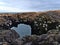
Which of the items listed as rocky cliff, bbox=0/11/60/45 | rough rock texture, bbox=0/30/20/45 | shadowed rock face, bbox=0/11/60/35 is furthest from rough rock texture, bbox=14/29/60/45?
shadowed rock face, bbox=0/11/60/35

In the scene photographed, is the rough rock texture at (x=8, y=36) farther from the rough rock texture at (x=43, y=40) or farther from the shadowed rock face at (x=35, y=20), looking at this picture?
the shadowed rock face at (x=35, y=20)

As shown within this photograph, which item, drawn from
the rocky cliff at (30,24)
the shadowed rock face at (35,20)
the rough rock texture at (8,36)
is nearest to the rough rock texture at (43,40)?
the rocky cliff at (30,24)

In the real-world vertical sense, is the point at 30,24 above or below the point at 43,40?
above

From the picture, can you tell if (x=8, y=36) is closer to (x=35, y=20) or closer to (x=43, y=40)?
(x=35, y=20)

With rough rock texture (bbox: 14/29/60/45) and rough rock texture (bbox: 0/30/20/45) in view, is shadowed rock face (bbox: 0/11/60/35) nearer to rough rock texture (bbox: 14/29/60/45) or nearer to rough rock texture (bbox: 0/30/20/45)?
rough rock texture (bbox: 0/30/20/45)

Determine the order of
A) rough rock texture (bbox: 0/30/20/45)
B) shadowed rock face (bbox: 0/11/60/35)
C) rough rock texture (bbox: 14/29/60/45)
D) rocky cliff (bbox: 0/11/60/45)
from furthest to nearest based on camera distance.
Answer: shadowed rock face (bbox: 0/11/60/35) → rough rock texture (bbox: 0/30/20/45) → rocky cliff (bbox: 0/11/60/45) → rough rock texture (bbox: 14/29/60/45)

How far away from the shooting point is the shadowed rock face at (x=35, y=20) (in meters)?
26.2

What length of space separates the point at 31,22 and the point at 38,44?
5.18 metres

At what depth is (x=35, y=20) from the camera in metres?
27.0

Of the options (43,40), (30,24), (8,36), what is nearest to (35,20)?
(30,24)

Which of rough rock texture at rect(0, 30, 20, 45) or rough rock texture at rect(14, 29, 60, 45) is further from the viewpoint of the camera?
rough rock texture at rect(0, 30, 20, 45)

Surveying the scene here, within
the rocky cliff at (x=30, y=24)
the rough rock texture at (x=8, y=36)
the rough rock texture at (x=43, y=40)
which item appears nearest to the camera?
the rough rock texture at (x=43, y=40)

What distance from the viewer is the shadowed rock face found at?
26.2 m

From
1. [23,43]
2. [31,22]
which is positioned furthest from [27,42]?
[31,22]
